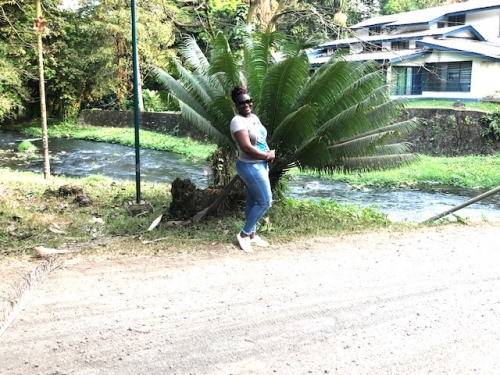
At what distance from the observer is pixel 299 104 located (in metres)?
7.16

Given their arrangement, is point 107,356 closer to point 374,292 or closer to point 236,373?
point 236,373

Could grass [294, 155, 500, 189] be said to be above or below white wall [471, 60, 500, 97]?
below

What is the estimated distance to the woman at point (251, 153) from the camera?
510 centimetres

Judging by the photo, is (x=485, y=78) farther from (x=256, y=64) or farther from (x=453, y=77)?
(x=256, y=64)

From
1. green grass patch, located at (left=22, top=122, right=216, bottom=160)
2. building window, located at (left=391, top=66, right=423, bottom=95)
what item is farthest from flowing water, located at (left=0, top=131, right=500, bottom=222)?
building window, located at (left=391, top=66, right=423, bottom=95)

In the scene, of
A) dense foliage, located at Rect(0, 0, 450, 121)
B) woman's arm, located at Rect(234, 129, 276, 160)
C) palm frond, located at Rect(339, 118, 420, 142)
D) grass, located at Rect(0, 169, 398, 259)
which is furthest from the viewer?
dense foliage, located at Rect(0, 0, 450, 121)

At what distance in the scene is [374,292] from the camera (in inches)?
172

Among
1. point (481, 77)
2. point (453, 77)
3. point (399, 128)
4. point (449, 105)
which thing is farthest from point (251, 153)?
point (453, 77)

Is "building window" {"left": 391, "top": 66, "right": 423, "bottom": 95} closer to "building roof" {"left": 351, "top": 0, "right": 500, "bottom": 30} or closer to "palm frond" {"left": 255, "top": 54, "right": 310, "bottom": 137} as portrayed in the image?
"building roof" {"left": 351, "top": 0, "right": 500, "bottom": 30}

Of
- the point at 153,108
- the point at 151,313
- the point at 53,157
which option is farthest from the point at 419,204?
the point at 153,108

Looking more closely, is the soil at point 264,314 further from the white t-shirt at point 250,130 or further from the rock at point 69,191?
the rock at point 69,191

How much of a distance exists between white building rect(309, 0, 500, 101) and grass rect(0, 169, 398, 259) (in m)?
18.8

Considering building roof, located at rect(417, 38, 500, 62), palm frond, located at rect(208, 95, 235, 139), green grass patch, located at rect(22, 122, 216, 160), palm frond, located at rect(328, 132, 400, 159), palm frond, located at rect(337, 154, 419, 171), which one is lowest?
green grass patch, located at rect(22, 122, 216, 160)

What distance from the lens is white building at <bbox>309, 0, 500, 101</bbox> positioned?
87.5 ft
